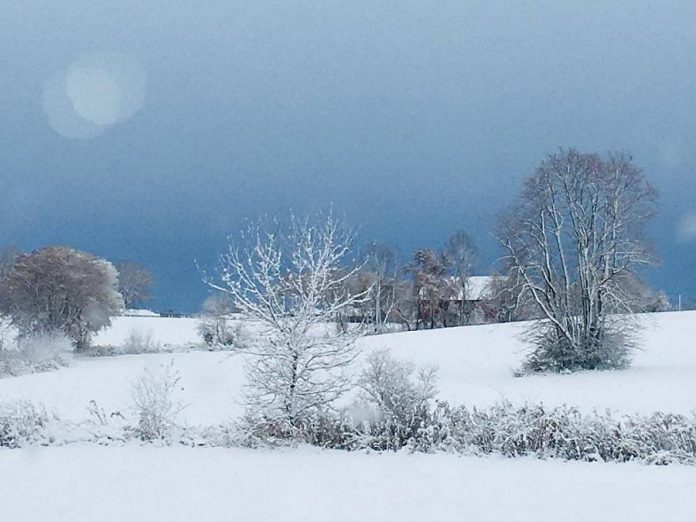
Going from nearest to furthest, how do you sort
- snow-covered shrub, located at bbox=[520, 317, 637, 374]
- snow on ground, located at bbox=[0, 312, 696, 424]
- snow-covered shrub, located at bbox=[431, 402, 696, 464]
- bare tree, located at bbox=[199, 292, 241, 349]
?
snow-covered shrub, located at bbox=[431, 402, 696, 464]
snow on ground, located at bbox=[0, 312, 696, 424]
snow-covered shrub, located at bbox=[520, 317, 637, 374]
bare tree, located at bbox=[199, 292, 241, 349]

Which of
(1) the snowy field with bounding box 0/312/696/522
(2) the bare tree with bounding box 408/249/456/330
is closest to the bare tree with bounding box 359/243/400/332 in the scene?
(2) the bare tree with bounding box 408/249/456/330

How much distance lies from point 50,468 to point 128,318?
45755 mm

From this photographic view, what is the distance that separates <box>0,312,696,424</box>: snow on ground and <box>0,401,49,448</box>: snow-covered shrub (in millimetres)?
1693

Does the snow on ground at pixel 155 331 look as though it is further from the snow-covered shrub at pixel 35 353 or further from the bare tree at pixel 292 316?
the bare tree at pixel 292 316

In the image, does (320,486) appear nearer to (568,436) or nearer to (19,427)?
(568,436)

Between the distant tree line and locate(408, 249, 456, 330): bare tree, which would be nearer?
the distant tree line

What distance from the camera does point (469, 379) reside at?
22688 mm

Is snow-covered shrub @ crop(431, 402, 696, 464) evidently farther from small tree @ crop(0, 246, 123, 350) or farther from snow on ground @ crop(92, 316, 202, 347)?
snow on ground @ crop(92, 316, 202, 347)

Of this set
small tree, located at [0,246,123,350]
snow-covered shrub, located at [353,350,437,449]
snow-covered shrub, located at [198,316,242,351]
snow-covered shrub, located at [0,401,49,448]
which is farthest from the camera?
snow-covered shrub, located at [198,316,242,351]

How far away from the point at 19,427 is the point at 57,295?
28.1m

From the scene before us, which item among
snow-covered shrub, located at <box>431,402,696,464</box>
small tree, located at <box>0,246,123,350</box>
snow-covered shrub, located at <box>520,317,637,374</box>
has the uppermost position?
small tree, located at <box>0,246,123,350</box>

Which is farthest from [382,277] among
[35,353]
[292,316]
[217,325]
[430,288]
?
[292,316]

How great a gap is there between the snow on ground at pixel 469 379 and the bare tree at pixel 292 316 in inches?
87.1

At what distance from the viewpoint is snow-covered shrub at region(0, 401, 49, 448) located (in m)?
11.4
